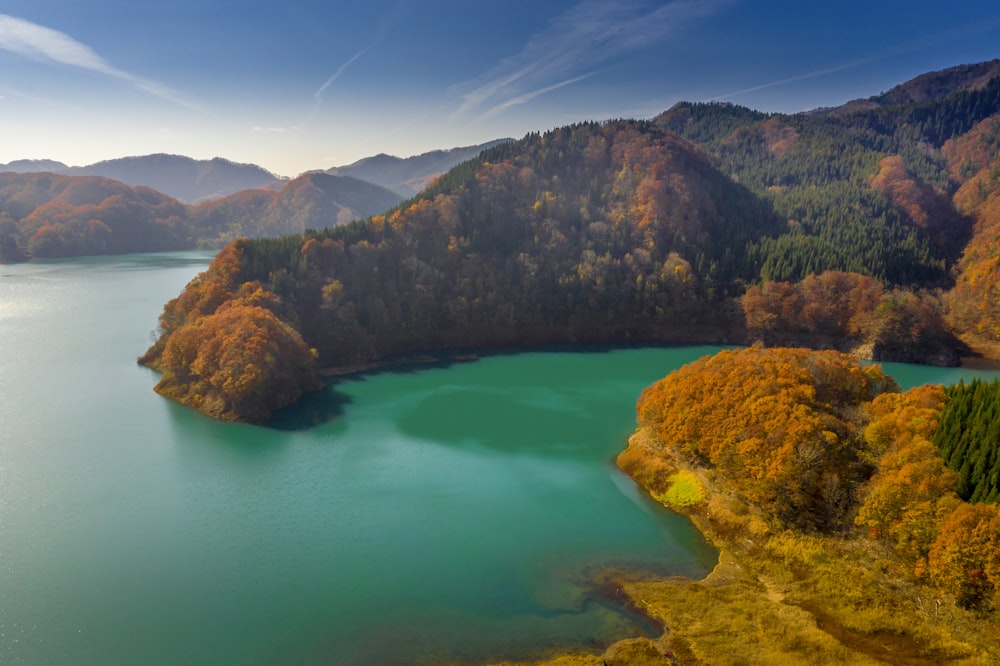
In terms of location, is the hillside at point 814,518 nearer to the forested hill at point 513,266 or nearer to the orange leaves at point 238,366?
the orange leaves at point 238,366

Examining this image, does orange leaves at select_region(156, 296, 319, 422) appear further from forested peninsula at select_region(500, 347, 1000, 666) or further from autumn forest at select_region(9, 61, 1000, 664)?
forested peninsula at select_region(500, 347, 1000, 666)

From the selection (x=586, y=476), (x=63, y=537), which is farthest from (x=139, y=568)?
(x=586, y=476)

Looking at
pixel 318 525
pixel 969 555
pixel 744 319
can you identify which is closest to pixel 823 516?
pixel 969 555

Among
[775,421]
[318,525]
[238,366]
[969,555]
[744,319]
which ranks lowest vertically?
[318,525]

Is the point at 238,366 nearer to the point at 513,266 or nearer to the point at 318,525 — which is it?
the point at 318,525

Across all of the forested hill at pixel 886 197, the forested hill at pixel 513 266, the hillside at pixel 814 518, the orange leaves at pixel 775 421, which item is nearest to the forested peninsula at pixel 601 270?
the forested hill at pixel 513 266

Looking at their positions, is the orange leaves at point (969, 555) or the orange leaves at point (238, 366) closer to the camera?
the orange leaves at point (969, 555)
